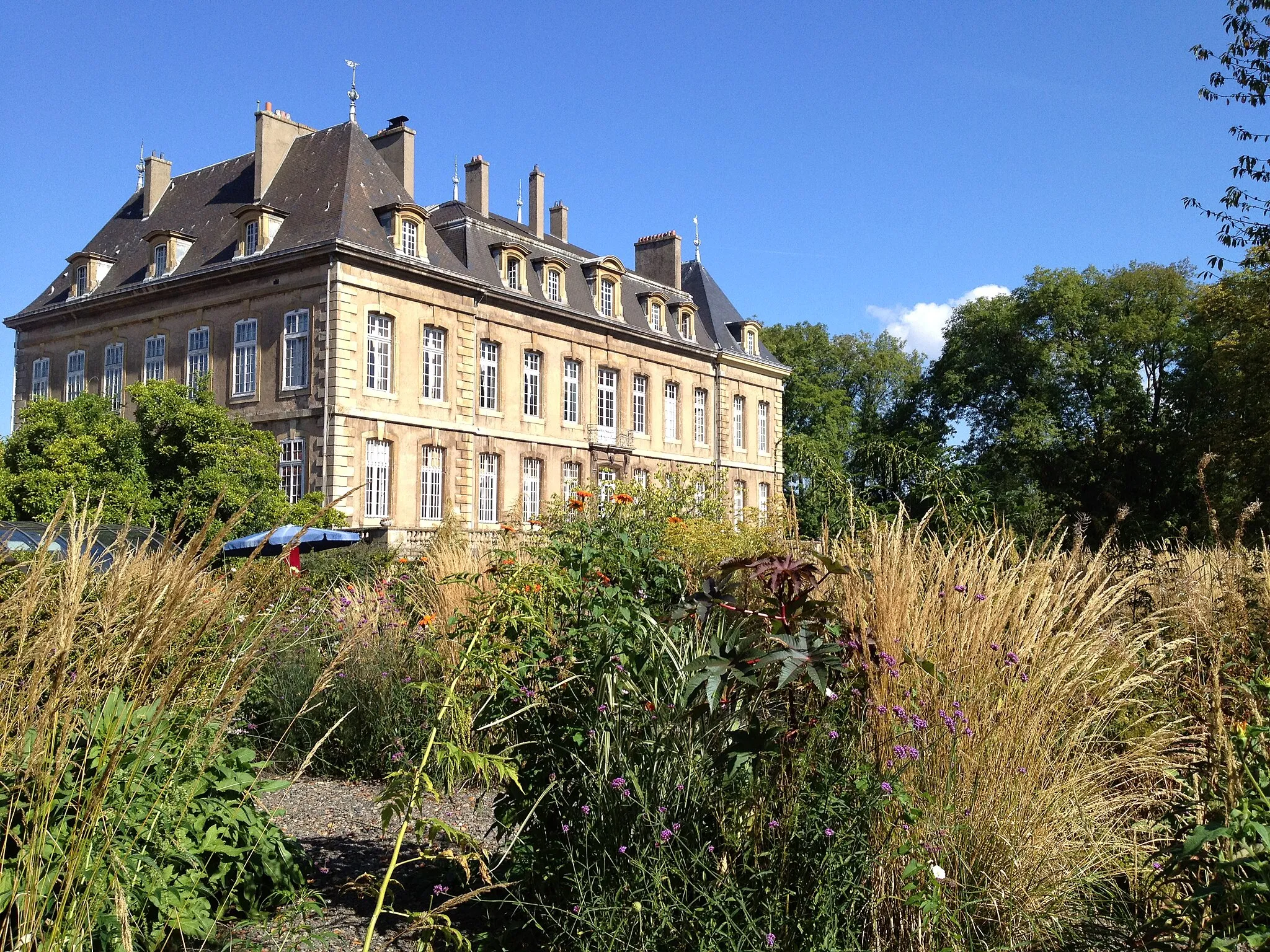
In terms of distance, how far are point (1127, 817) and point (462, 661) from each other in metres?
2.17

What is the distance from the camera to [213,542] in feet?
7.38

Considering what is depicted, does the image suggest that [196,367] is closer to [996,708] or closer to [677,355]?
[677,355]

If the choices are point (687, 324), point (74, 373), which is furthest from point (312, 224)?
point (687, 324)

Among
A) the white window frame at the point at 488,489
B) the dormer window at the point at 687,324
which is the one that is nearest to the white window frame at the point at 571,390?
the white window frame at the point at 488,489

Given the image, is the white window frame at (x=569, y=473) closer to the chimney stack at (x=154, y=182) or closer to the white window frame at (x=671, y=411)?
the white window frame at (x=671, y=411)

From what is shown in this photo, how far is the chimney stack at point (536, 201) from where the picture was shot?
3441 centimetres

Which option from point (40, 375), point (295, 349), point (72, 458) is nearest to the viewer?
point (72, 458)

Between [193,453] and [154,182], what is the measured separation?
12.2 m

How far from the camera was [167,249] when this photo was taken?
2783cm

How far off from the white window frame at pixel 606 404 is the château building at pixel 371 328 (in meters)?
0.07

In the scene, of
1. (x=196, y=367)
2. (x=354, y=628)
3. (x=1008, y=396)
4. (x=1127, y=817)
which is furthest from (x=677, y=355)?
(x=1127, y=817)

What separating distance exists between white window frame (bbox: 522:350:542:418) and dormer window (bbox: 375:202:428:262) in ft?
15.7

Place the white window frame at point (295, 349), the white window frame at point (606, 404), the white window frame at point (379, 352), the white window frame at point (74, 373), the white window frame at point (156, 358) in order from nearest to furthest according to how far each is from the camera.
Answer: the white window frame at point (295, 349) < the white window frame at point (379, 352) < the white window frame at point (156, 358) < the white window frame at point (74, 373) < the white window frame at point (606, 404)

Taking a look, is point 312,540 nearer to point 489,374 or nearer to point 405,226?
point 405,226
